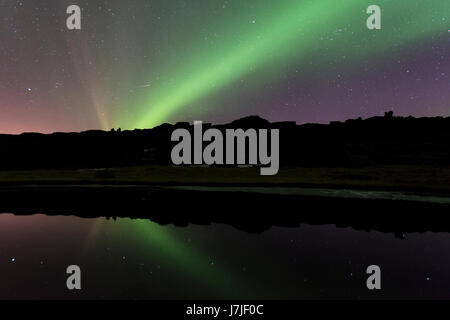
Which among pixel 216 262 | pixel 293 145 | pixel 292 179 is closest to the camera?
pixel 216 262

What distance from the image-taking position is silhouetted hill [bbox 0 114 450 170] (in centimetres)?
10094

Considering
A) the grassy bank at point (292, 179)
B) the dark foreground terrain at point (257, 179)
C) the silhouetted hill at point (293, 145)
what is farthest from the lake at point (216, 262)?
the silhouetted hill at point (293, 145)

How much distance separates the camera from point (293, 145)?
105625mm

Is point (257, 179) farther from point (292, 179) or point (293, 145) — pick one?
point (293, 145)

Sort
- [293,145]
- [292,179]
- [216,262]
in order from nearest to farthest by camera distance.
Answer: [216,262] → [292,179] → [293,145]

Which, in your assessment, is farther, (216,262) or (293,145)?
(293,145)

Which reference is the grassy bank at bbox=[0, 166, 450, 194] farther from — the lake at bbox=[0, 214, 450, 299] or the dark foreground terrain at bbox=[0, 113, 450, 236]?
the lake at bbox=[0, 214, 450, 299]

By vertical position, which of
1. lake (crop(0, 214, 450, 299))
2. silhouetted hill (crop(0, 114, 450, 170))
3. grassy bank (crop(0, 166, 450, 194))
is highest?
Result: silhouetted hill (crop(0, 114, 450, 170))

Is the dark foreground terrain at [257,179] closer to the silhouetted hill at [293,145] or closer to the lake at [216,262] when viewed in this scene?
the silhouetted hill at [293,145]

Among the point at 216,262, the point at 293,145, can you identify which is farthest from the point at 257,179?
the point at 293,145

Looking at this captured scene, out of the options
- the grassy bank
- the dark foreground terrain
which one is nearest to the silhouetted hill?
the dark foreground terrain

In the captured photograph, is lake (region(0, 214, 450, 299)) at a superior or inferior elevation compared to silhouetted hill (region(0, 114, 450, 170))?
inferior
